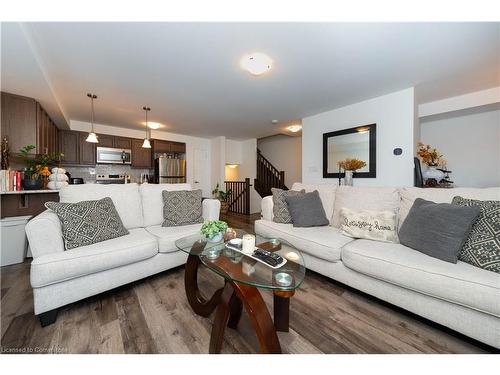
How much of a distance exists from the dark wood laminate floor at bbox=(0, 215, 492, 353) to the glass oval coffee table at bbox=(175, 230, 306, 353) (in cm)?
12

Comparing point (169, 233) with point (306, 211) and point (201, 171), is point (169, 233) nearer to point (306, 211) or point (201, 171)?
point (306, 211)

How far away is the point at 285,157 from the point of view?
634 cm

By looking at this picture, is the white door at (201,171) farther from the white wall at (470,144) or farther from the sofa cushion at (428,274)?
the white wall at (470,144)

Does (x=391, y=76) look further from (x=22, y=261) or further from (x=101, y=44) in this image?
(x=22, y=261)

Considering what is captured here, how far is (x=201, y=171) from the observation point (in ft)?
20.1

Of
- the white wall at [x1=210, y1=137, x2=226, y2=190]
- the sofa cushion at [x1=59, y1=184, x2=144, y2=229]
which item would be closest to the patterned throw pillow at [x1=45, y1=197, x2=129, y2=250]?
the sofa cushion at [x1=59, y1=184, x2=144, y2=229]

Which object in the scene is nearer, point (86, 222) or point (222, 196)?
point (86, 222)

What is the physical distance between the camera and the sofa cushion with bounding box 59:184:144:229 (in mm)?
1945

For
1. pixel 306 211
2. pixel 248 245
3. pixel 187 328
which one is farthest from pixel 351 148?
pixel 187 328

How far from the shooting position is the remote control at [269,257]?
1.18 meters

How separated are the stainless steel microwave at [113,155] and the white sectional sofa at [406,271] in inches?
166

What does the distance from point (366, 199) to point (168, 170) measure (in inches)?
178

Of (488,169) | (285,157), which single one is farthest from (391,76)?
(285,157)
